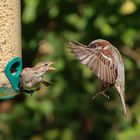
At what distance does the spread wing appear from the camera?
338 cm

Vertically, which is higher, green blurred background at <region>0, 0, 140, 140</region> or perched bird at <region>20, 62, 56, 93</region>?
perched bird at <region>20, 62, 56, 93</region>

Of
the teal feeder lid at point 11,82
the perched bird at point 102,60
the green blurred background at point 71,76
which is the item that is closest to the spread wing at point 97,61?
the perched bird at point 102,60

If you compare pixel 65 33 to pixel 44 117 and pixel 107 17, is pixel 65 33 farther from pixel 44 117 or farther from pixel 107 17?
pixel 44 117

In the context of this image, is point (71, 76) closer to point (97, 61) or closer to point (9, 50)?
point (9, 50)

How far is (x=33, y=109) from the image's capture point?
5.35 meters

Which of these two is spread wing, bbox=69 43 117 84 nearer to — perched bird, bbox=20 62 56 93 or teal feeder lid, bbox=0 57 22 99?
perched bird, bbox=20 62 56 93

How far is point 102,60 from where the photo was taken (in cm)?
350

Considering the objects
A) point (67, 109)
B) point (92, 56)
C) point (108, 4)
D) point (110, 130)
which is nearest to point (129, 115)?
point (110, 130)

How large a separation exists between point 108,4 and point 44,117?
1073 mm

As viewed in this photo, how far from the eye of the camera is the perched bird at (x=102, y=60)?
3396 millimetres

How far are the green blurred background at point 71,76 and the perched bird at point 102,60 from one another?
4.85 feet

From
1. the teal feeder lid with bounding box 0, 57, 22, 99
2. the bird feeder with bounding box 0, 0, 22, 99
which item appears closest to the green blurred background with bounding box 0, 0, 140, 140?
the bird feeder with bounding box 0, 0, 22, 99

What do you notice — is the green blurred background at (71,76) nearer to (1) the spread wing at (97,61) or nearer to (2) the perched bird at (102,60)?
(2) the perched bird at (102,60)

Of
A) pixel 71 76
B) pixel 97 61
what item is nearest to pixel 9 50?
pixel 97 61
